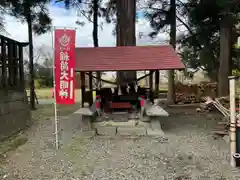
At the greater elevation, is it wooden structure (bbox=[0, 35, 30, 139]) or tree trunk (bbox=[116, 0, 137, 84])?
tree trunk (bbox=[116, 0, 137, 84])

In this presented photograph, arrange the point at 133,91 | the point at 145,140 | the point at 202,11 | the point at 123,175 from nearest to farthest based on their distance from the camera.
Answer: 1. the point at 123,175
2. the point at 145,140
3. the point at 133,91
4. the point at 202,11

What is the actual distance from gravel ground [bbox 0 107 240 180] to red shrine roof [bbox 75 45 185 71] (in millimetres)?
1617

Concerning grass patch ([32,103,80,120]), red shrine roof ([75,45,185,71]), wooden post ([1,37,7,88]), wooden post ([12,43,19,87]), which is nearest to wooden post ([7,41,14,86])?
wooden post ([12,43,19,87])

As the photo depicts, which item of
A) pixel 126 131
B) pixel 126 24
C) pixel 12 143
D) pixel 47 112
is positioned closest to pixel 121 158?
pixel 126 131

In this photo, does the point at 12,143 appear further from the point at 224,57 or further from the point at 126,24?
the point at 224,57

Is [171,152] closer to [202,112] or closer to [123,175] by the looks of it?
[123,175]

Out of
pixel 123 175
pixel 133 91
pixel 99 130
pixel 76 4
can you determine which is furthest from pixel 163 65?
pixel 76 4

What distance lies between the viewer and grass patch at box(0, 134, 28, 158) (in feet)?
17.8

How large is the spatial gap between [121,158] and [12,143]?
247 cm

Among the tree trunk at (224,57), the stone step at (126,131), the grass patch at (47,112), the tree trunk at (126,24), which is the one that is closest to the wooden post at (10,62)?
the stone step at (126,131)

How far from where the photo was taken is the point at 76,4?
1343 cm

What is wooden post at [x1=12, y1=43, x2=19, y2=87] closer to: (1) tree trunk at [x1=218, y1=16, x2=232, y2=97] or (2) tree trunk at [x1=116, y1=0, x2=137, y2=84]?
(2) tree trunk at [x1=116, y1=0, x2=137, y2=84]

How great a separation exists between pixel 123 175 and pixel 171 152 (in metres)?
1.47

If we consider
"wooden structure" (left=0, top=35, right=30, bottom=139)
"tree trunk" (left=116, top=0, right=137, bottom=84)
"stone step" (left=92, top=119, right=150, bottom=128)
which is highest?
"tree trunk" (left=116, top=0, right=137, bottom=84)
